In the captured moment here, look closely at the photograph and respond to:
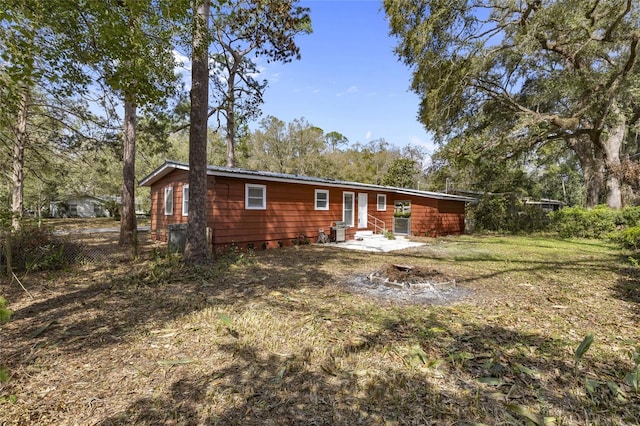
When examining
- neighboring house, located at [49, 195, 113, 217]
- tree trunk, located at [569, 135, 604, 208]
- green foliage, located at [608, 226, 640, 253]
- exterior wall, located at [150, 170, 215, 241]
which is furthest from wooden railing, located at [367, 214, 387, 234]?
neighboring house, located at [49, 195, 113, 217]

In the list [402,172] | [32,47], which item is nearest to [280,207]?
[32,47]

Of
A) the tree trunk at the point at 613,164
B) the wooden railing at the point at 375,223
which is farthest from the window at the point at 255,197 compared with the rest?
the tree trunk at the point at 613,164

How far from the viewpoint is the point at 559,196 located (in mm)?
41375

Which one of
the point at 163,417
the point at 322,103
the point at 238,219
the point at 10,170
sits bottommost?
the point at 163,417

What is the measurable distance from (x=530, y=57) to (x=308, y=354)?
1681cm

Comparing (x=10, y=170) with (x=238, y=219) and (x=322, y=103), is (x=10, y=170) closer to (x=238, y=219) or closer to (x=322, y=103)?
(x=238, y=219)

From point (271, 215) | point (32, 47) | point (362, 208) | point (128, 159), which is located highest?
point (32, 47)

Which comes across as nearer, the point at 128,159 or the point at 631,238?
the point at 631,238

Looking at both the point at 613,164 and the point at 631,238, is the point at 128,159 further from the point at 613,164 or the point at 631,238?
the point at 613,164

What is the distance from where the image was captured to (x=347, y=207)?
1330 centimetres

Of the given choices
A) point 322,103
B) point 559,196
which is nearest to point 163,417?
point 322,103

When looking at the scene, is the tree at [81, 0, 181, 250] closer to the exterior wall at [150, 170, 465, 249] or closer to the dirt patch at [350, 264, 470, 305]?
the exterior wall at [150, 170, 465, 249]

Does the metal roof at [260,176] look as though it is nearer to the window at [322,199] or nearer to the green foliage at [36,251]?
the window at [322,199]

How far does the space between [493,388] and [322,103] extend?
1651 cm
